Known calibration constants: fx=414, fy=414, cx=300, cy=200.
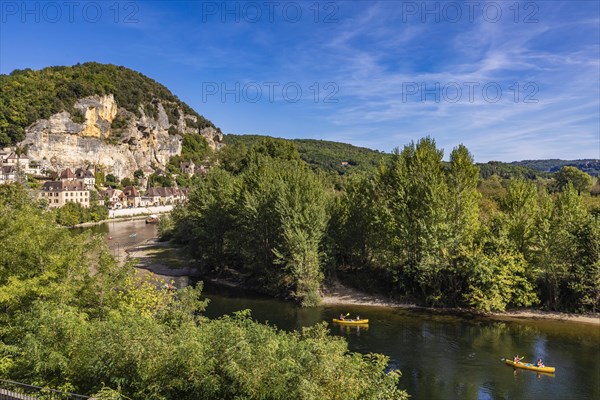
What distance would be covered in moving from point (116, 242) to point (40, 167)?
68127mm

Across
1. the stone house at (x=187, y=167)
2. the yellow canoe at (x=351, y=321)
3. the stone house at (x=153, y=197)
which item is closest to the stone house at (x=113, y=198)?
the stone house at (x=153, y=197)

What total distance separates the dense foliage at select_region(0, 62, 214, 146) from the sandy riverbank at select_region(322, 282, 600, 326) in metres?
121

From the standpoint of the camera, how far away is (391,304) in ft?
127

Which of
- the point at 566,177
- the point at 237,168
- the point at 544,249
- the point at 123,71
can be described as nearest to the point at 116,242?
the point at 237,168

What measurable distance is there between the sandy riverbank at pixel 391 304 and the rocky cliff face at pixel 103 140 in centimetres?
11650

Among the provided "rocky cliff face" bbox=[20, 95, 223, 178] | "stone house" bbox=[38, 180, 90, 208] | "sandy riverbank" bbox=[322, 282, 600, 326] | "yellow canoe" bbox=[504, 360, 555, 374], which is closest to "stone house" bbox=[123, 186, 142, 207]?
"rocky cliff face" bbox=[20, 95, 223, 178]

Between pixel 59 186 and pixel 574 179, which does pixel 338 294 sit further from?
pixel 59 186

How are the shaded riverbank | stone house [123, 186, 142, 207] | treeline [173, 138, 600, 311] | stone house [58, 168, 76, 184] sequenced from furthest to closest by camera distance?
stone house [123, 186, 142, 207] → stone house [58, 168, 76, 184] → treeline [173, 138, 600, 311] → the shaded riverbank

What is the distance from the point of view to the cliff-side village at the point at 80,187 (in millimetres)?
105438

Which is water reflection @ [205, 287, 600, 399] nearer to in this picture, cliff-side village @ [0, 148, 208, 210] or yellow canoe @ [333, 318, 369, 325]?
yellow canoe @ [333, 318, 369, 325]

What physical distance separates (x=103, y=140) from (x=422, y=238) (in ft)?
A: 443

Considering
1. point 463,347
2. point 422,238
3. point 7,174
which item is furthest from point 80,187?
point 463,347

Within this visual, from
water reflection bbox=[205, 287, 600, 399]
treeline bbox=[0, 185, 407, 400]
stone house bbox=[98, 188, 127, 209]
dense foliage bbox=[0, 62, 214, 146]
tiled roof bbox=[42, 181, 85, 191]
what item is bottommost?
water reflection bbox=[205, 287, 600, 399]

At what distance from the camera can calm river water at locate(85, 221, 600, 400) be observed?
2250cm
